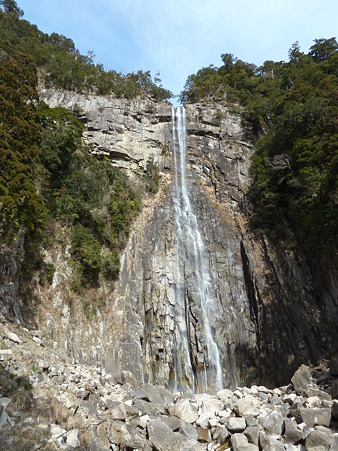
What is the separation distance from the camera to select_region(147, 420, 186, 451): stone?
8.00m

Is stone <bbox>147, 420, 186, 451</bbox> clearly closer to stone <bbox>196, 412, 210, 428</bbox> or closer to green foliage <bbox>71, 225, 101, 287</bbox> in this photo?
stone <bbox>196, 412, 210, 428</bbox>

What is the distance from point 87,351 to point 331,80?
23805mm

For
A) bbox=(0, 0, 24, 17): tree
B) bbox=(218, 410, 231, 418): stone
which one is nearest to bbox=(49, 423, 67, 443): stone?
bbox=(218, 410, 231, 418): stone

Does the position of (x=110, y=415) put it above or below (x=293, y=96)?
below

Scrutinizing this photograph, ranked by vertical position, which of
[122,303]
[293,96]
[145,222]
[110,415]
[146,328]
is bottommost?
[110,415]

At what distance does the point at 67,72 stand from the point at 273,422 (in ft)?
102

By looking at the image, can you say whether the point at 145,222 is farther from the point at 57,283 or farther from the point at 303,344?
the point at 303,344

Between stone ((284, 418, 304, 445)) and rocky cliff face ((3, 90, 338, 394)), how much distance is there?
5.82 metres

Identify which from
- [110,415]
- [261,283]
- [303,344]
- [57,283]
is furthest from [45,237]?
[303,344]

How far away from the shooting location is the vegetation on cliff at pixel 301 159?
50.5 ft

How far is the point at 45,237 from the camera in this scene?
52.0ft

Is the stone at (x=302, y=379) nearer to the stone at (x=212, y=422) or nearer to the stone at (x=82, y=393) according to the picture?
the stone at (x=212, y=422)

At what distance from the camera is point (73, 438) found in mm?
6141

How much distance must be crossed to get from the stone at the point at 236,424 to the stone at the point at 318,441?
1796 mm
